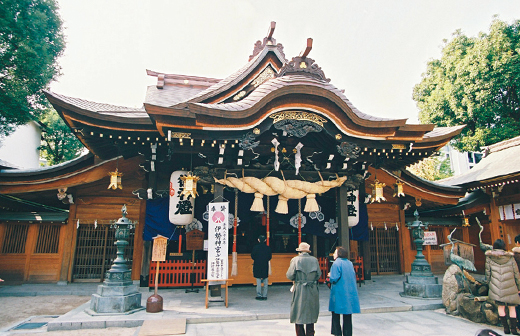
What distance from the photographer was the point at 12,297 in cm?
909

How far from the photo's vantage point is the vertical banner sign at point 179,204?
29.2 ft

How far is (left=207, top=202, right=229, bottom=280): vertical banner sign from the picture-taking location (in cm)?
755

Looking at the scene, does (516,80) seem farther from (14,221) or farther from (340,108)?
(14,221)

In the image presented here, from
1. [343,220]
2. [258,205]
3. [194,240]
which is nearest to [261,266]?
[258,205]

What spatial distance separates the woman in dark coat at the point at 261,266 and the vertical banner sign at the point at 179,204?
2288 mm

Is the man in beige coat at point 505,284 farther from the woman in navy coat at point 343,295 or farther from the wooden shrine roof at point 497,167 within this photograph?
the wooden shrine roof at point 497,167

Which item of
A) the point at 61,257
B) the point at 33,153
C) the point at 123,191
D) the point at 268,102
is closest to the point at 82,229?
the point at 61,257

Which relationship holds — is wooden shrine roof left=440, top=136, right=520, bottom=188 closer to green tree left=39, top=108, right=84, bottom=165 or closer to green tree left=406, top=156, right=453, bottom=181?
green tree left=406, top=156, right=453, bottom=181

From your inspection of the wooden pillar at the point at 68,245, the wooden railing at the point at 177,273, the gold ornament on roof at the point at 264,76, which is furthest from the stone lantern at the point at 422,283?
the wooden pillar at the point at 68,245

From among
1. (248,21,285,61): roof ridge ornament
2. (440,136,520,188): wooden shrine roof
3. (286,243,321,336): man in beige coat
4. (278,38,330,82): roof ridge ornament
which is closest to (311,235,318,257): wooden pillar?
(278,38,330,82): roof ridge ornament

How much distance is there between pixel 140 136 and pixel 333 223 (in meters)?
6.74

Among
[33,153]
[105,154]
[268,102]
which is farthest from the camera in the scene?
[33,153]

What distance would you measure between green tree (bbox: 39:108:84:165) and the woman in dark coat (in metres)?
21.6

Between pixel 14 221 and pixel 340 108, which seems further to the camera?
pixel 14 221
